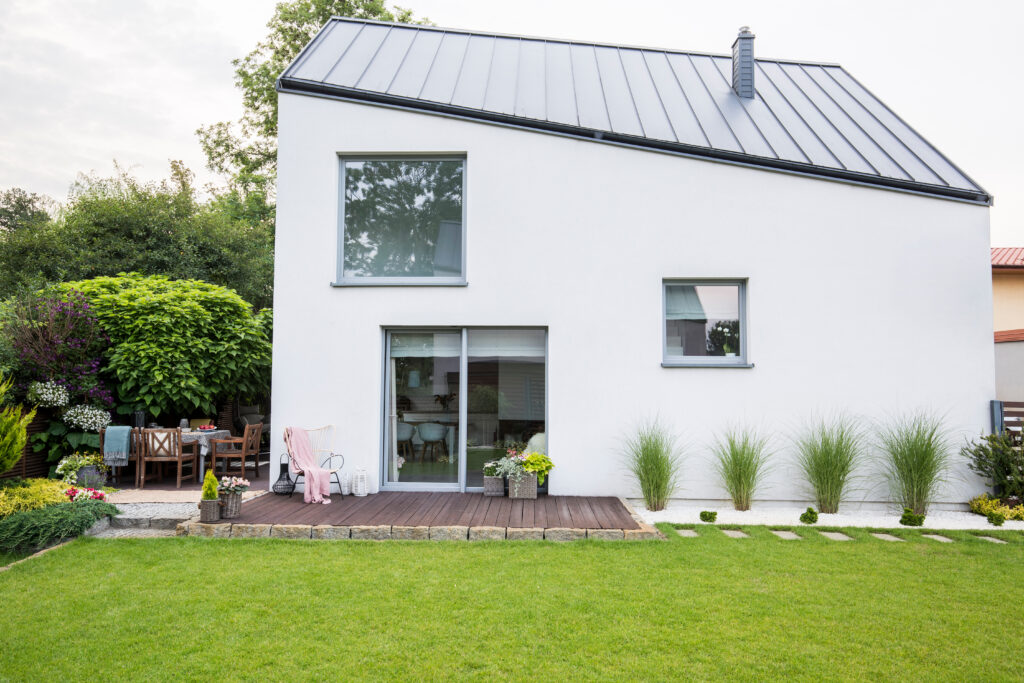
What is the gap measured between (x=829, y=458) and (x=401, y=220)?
577 cm

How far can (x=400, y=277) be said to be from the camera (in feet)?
23.9

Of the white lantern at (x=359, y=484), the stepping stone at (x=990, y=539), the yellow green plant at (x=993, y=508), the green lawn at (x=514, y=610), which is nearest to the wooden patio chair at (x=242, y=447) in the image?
the white lantern at (x=359, y=484)

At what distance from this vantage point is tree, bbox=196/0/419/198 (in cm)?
1758

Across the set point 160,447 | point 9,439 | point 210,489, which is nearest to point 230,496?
point 210,489

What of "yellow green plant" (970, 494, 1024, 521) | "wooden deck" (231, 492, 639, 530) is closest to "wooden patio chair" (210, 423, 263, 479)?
"wooden deck" (231, 492, 639, 530)

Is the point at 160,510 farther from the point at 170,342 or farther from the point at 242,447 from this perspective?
the point at 170,342

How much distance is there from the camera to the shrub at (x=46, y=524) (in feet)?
16.5

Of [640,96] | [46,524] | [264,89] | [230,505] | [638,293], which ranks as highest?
[264,89]

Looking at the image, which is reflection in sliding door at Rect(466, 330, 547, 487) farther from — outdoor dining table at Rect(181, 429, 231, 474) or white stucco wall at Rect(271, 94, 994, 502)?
outdoor dining table at Rect(181, 429, 231, 474)

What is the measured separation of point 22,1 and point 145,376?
8.90m

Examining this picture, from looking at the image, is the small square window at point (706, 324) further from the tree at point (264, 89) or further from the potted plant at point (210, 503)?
the tree at point (264, 89)

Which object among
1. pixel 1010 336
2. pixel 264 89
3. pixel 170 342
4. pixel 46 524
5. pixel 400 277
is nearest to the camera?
pixel 46 524

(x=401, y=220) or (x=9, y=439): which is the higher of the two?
(x=401, y=220)

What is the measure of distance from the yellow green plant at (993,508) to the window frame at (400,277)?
6313 mm
